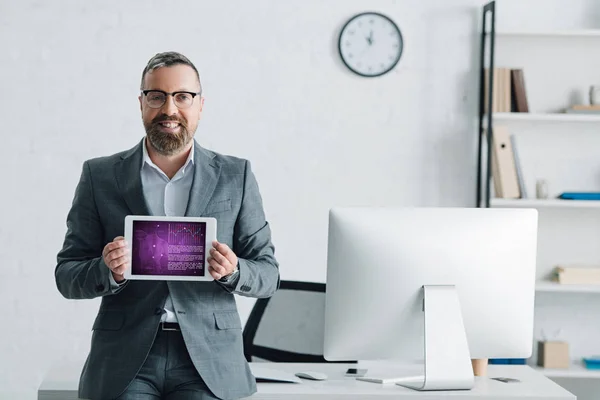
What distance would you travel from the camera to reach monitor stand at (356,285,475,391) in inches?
76.7

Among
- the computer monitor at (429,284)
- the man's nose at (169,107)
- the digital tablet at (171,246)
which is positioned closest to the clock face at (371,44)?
the computer monitor at (429,284)

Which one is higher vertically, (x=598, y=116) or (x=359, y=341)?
(x=598, y=116)

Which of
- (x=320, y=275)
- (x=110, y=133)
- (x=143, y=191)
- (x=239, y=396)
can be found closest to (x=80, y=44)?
(x=110, y=133)

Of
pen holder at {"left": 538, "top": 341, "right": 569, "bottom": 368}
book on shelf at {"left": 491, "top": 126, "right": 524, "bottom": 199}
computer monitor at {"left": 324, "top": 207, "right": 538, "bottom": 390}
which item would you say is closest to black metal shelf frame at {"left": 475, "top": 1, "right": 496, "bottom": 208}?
book on shelf at {"left": 491, "top": 126, "right": 524, "bottom": 199}

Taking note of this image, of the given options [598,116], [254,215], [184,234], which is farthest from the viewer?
[598,116]

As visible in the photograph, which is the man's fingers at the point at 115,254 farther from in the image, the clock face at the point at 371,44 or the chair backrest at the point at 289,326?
the clock face at the point at 371,44

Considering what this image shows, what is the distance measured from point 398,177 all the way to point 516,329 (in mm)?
1862

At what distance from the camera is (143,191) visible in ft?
6.12

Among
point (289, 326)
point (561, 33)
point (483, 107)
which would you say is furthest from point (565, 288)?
point (289, 326)

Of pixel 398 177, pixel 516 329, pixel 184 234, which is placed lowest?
pixel 516 329

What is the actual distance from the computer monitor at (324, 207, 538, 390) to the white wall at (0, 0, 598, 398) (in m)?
1.84

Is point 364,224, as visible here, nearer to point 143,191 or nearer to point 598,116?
point 143,191

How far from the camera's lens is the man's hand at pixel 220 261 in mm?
1769

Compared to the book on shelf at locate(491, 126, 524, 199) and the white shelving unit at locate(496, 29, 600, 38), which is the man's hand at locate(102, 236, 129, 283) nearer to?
the book on shelf at locate(491, 126, 524, 199)
